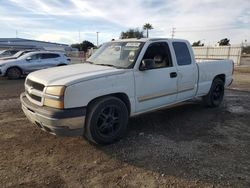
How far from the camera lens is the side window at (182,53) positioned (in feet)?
19.8

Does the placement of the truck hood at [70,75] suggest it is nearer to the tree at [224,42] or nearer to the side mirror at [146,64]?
the side mirror at [146,64]

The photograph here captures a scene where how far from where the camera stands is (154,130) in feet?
18.2

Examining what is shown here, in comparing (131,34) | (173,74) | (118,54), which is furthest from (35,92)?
(131,34)

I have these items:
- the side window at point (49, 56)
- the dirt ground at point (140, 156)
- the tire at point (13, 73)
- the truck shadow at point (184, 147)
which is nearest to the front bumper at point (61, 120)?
the dirt ground at point (140, 156)

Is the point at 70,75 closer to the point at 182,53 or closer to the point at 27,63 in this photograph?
the point at 182,53

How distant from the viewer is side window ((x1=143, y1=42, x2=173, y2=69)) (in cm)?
549

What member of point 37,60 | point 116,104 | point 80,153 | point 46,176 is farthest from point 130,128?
point 37,60

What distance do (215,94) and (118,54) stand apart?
3.50m

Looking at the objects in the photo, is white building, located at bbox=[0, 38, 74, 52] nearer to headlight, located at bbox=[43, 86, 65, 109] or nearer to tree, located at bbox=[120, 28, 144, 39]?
tree, located at bbox=[120, 28, 144, 39]

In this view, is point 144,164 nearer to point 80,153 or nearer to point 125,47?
point 80,153

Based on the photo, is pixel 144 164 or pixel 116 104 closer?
→ pixel 144 164

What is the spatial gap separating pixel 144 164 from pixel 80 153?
1093 mm

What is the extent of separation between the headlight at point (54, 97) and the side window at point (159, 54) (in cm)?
205

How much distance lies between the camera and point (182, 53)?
6.21 m
